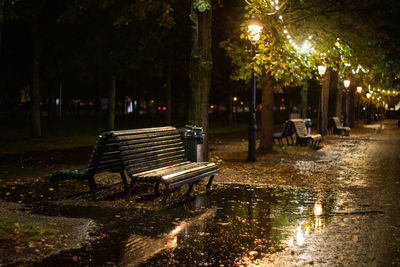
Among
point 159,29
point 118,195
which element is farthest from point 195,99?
point 159,29

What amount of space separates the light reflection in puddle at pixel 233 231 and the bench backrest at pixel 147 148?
103 centimetres

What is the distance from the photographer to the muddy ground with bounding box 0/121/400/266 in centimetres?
576

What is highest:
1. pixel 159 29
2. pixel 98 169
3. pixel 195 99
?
pixel 159 29

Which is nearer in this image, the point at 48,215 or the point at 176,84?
the point at 48,215

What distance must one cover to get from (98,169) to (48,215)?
1458 millimetres

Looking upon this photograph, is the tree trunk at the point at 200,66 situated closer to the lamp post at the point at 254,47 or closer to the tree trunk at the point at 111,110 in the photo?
the lamp post at the point at 254,47

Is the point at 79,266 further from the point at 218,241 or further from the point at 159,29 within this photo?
the point at 159,29

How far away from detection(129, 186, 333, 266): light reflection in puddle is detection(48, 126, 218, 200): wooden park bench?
0.56 metres

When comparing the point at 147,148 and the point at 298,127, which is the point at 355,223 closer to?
the point at 147,148

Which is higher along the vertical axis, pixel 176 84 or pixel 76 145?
pixel 176 84

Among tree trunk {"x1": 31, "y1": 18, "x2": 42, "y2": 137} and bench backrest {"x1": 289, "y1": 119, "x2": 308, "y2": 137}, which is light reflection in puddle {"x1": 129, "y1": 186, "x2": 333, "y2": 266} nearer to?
bench backrest {"x1": 289, "y1": 119, "x2": 308, "y2": 137}

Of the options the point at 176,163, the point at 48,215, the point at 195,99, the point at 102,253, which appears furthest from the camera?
the point at 195,99

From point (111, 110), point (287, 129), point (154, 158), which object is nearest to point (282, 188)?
point (154, 158)

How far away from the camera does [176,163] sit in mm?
10211
